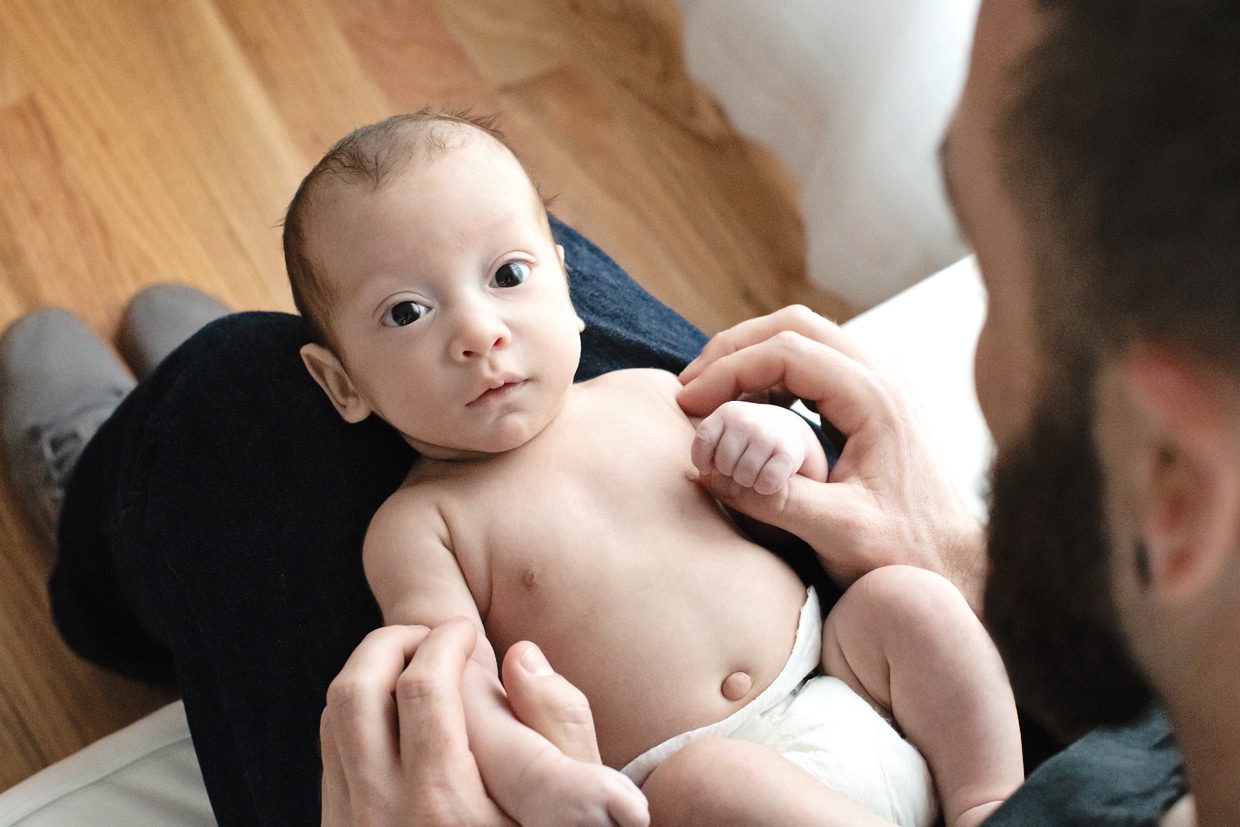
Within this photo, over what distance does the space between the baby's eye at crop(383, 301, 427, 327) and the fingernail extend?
12.6 inches

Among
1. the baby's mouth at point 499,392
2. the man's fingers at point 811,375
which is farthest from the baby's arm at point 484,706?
the man's fingers at point 811,375

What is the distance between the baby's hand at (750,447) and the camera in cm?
87

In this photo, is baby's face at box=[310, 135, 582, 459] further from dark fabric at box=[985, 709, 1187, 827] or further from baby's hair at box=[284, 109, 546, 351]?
dark fabric at box=[985, 709, 1187, 827]


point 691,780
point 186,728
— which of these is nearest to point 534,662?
point 691,780

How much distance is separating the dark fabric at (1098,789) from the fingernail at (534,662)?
0.99 feet

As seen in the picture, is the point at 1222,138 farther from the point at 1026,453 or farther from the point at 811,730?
the point at 811,730

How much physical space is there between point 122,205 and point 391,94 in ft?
1.63

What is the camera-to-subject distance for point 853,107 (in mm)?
1537

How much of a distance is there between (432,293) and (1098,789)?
63cm

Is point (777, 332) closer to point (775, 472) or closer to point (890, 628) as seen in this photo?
point (775, 472)

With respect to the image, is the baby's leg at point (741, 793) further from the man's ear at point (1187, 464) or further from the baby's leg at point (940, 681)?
the man's ear at point (1187, 464)

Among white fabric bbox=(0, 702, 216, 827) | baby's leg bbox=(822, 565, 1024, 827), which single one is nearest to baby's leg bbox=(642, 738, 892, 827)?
baby's leg bbox=(822, 565, 1024, 827)

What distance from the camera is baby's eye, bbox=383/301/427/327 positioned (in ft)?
2.89

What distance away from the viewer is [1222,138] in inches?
15.3
